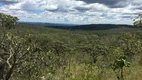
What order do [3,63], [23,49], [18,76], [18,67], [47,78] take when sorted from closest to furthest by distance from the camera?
[3,63] → [23,49] → [18,67] → [18,76] → [47,78]

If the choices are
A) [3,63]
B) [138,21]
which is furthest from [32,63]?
[138,21]

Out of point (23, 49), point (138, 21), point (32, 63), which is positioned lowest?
point (32, 63)

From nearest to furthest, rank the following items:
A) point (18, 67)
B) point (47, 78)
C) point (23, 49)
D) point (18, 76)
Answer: point (23, 49), point (18, 67), point (18, 76), point (47, 78)

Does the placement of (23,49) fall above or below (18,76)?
above

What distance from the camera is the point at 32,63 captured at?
29.9 feet

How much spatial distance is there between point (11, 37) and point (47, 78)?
2.54 m

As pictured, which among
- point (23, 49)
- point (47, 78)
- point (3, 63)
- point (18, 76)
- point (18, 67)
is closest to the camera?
point (3, 63)

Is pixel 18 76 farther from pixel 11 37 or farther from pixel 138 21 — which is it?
pixel 138 21

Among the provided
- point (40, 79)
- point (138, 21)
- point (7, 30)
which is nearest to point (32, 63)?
A: point (40, 79)

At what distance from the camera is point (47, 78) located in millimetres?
9742

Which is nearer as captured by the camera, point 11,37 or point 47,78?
point 11,37

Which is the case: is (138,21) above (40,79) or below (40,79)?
above

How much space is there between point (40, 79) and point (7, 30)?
209 centimetres

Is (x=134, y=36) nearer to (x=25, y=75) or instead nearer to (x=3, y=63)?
(x=25, y=75)
